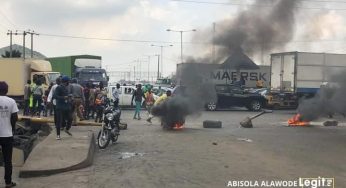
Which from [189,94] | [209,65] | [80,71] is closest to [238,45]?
[209,65]

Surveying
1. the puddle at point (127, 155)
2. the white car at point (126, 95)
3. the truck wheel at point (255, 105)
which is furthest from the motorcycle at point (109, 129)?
the truck wheel at point (255, 105)

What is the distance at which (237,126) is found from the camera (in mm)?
20500

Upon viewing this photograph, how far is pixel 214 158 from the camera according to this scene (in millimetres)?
11609

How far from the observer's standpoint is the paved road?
9.24 meters

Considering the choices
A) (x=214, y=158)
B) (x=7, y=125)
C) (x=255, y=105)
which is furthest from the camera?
(x=255, y=105)

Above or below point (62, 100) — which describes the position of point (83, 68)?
above

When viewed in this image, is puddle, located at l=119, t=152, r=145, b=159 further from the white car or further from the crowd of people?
the white car

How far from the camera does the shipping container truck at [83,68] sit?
35.6 metres

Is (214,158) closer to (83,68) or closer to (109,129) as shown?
(109,129)

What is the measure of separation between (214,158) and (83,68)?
86.7 ft

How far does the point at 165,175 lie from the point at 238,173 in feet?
4.50

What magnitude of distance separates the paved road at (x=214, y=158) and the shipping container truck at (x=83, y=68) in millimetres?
17818

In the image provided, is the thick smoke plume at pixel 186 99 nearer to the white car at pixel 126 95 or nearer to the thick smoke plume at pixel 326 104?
the thick smoke plume at pixel 326 104

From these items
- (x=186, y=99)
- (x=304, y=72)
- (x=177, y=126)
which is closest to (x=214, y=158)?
(x=177, y=126)
